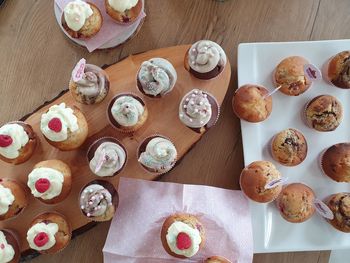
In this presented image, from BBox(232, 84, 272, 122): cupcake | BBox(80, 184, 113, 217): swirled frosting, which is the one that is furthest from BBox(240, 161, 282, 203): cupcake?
BBox(80, 184, 113, 217): swirled frosting

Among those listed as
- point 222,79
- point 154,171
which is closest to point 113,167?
point 154,171

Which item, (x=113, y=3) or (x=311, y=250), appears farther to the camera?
(x=311, y=250)

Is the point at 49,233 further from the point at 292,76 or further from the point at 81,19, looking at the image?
the point at 292,76

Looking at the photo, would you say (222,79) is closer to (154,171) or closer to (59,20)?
(154,171)

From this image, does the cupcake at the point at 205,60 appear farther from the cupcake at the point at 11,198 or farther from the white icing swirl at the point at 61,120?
the cupcake at the point at 11,198

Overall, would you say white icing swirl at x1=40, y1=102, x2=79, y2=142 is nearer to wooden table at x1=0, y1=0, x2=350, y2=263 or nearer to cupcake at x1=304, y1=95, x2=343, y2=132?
wooden table at x1=0, y1=0, x2=350, y2=263
